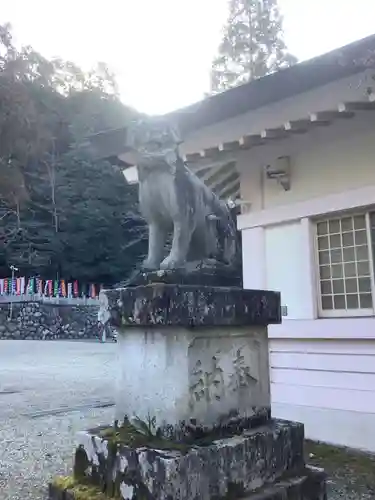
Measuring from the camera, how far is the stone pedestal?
Answer: 2570mm

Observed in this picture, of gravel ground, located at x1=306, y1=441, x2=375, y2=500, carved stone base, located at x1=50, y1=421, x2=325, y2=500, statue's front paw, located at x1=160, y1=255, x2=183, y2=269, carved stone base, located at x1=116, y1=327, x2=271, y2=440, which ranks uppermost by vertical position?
statue's front paw, located at x1=160, y1=255, x2=183, y2=269

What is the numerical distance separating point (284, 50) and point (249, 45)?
1.59 m

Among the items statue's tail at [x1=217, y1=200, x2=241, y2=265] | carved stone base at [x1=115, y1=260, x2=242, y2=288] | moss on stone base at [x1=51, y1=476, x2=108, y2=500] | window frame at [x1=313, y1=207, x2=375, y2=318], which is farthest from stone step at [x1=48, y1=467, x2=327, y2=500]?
window frame at [x1=313, y1=207, x2=375, y2=318]

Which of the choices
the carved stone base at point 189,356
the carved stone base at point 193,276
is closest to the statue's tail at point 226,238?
the carved stone base at point 193,276

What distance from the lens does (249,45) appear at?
22.2 m

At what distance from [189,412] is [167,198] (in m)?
1.30

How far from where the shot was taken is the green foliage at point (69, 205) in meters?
29.4

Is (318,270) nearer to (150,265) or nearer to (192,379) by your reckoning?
(150,265)

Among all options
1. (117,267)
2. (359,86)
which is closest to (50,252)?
(117,267)

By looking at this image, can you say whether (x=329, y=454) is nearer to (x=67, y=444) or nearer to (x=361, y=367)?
(x=361, y=367)

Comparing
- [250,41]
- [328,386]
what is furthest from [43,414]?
[250,41]

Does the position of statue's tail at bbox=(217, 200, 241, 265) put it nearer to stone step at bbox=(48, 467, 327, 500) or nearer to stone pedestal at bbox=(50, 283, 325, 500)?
stone pedestal at bbox=(50, 283, 325, 500)

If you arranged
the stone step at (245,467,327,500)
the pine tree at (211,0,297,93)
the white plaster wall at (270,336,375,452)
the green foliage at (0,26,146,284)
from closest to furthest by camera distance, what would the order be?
the stone step at (245,467,327,500)
the white plaster wall at (270,336,375,452)
the pine tree at (211,0,297,93)
the green foliage at (0,26,146,284)

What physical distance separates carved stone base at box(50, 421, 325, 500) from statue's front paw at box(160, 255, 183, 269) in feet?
3.36
